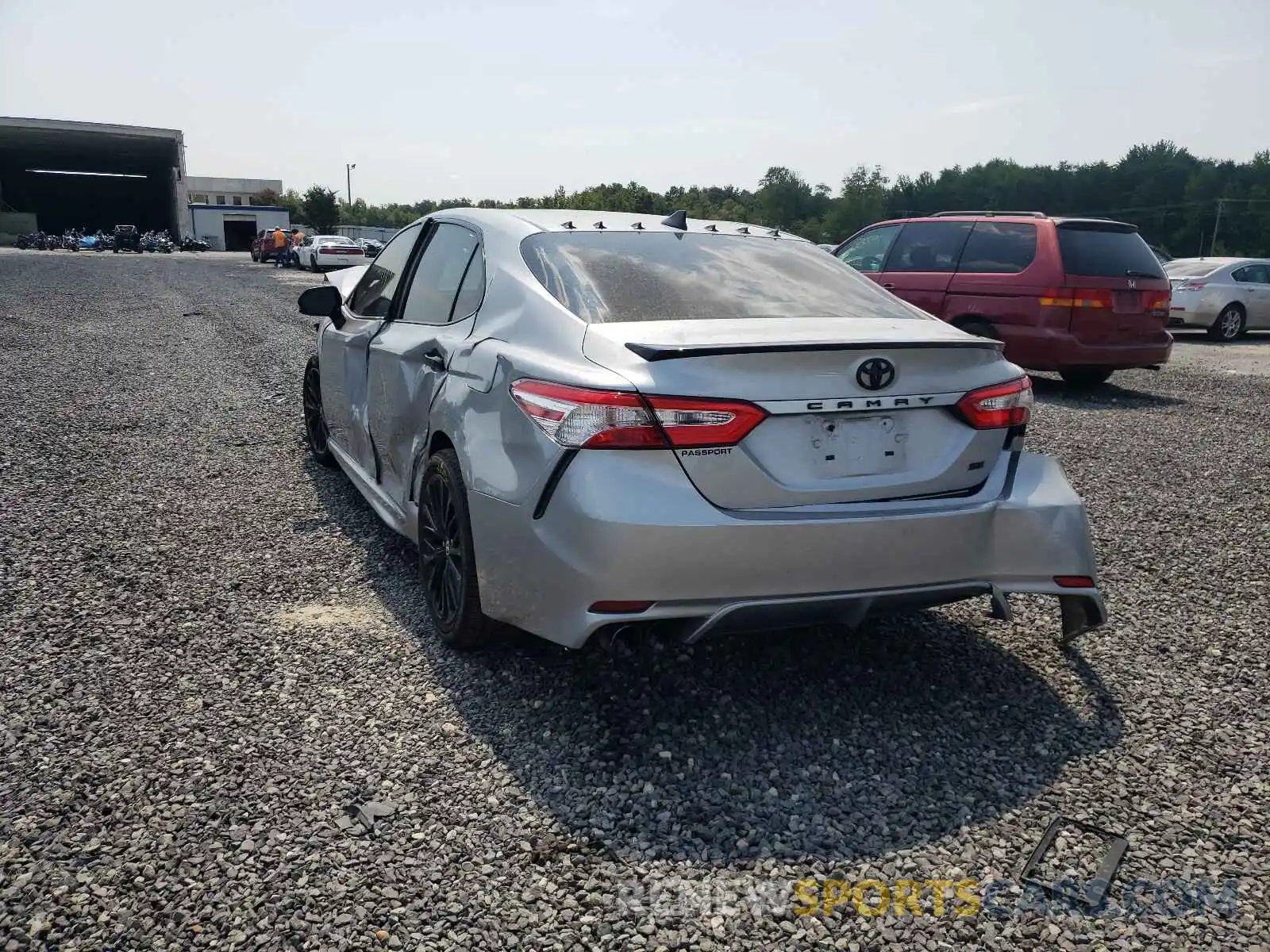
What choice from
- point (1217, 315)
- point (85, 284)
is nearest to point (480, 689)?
point (1217, 315)

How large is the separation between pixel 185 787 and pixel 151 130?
7238 centimetres

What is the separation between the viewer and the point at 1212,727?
325 centimetres

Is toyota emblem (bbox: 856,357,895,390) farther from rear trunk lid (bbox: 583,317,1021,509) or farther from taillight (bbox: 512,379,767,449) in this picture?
taillight (bbox: 512,379,767,449)

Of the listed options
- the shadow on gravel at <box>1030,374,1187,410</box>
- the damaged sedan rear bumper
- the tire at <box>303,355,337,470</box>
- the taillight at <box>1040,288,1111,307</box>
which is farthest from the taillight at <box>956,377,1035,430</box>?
the taillight at <box>1040,288,1111,307</box>

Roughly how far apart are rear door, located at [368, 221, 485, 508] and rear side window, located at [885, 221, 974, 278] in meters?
7.42

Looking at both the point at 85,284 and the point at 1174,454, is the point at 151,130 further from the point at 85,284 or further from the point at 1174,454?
the point at 1174,454

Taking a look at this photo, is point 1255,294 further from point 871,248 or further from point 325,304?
point 325,304

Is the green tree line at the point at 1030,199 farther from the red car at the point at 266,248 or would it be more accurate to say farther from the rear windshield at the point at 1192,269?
the rear windshield at the point at 1192,269

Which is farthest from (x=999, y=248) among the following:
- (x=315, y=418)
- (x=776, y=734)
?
(x=776, y=734)

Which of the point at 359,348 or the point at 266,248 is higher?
the point at 359,348

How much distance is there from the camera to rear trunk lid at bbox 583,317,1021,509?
2869mm

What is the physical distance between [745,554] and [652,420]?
1.51ft

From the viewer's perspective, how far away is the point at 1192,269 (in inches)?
690

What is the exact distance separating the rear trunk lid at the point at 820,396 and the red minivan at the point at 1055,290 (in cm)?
730
